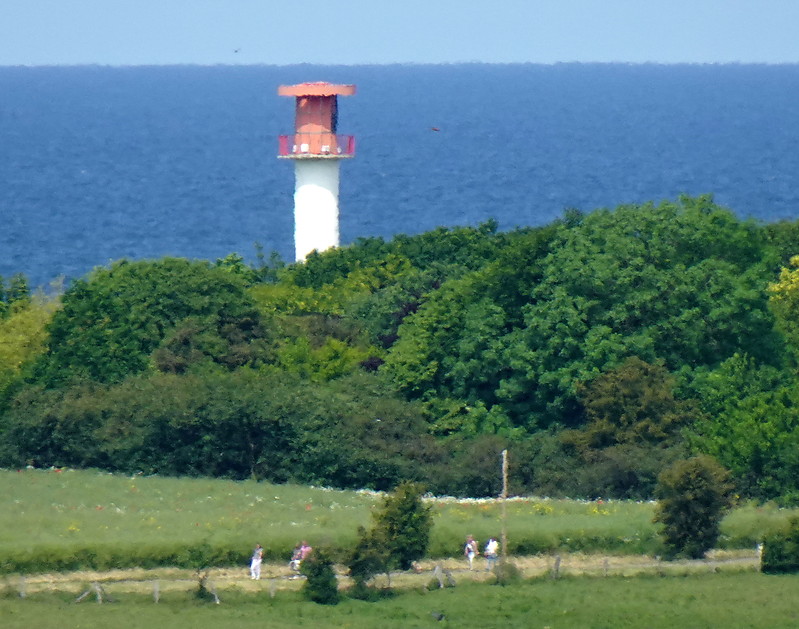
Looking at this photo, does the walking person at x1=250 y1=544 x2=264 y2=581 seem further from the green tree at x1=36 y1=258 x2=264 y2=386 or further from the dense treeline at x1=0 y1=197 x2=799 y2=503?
the green tree at x1=36 y1=258 x2=264 y2=386

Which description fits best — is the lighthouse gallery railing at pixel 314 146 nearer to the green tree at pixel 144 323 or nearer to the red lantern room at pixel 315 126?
the red lantern room at pixel 315 126

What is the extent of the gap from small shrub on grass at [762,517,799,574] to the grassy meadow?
1.32 metres

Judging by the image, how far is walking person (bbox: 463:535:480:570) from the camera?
3372 centimetres

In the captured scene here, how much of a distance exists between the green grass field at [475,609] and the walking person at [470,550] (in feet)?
3.49

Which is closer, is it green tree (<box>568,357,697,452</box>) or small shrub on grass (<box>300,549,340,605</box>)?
small shrub on grass (<box>300,549,340,605</box>)

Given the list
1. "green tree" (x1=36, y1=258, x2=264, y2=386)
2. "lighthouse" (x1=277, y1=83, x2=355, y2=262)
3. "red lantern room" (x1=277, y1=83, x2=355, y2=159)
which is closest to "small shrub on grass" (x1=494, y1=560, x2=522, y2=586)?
"green tree" (x1=36, y1=258, x2=264, y2=386)

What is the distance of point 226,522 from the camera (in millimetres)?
36062

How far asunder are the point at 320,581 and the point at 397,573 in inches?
88.0

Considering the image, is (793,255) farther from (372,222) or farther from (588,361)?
(372,222)

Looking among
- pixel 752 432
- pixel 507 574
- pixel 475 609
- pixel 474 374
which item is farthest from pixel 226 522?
pixel 752 432

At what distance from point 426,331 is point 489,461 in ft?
21.1

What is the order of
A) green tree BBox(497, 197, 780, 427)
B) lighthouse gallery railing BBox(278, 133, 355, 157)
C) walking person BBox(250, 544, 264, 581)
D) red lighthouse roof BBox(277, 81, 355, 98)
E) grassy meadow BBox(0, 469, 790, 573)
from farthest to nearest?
1. lighthouse gallery railing BBox(278, 133, 355, 157)
2. red lighthouse roof BBox(277, 81, 355, 98)
3. green tree BBox(497, 197, 780, 427)
4. grassy meadow BBox(0, 469, 790, 573)
5. walking person BBox(250, 544, 264, 581)

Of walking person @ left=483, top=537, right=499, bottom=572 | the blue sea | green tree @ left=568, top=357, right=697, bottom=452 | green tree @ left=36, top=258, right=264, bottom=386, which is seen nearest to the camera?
walking person @ left=483, top=537, right=499, bottom=572

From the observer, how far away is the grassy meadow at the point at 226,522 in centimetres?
3266
